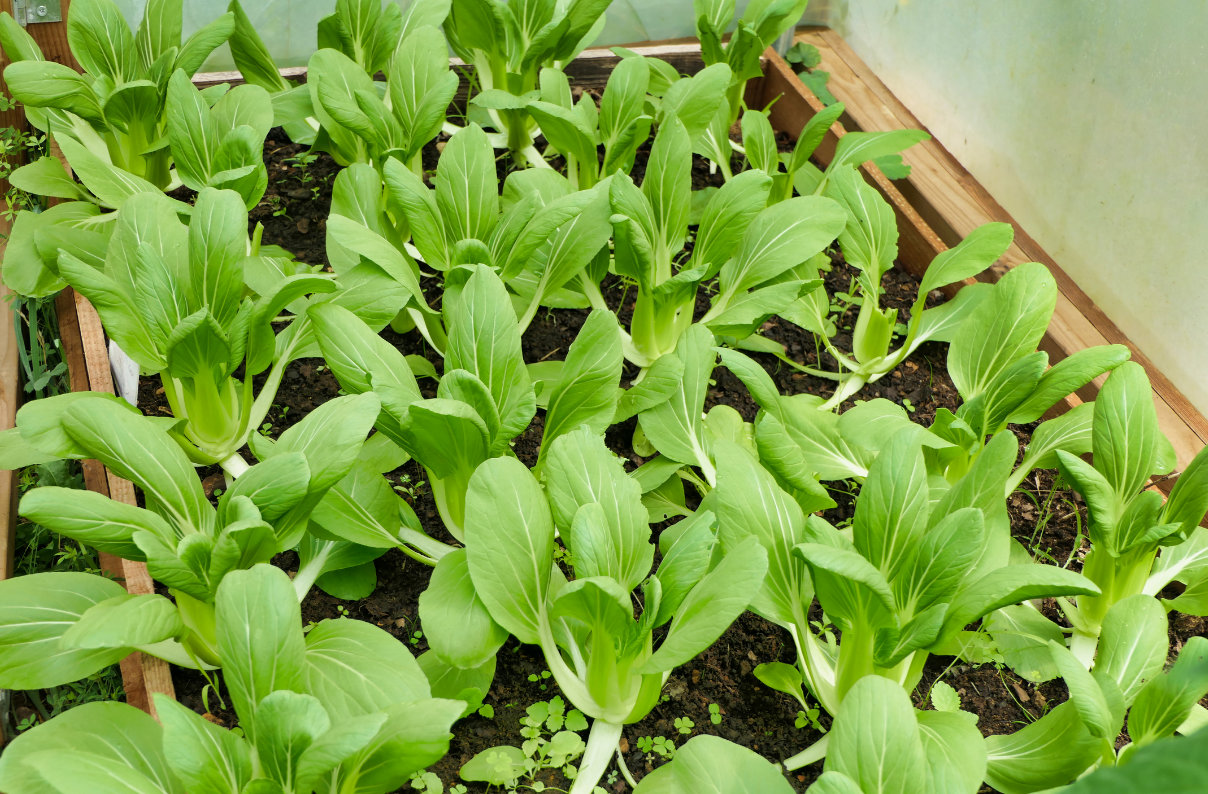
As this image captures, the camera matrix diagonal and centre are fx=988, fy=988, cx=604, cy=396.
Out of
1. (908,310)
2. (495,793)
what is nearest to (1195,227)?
(908,310)

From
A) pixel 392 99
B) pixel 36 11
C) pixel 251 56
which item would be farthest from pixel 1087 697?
pixel 36 11

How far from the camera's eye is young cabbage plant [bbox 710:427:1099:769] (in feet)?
3.91

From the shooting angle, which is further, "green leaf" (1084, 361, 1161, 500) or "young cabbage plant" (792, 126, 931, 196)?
"young cabbage plant" (792, 126, 931, 196)

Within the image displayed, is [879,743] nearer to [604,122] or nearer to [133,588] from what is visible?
[133,588]

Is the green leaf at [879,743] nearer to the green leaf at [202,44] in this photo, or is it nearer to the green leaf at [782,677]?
the green leaf at [782,677]

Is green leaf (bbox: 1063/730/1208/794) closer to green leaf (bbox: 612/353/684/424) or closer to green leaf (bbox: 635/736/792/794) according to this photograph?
green leaf (bbox: 635/736/792/794)

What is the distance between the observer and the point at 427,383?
1.85 meters

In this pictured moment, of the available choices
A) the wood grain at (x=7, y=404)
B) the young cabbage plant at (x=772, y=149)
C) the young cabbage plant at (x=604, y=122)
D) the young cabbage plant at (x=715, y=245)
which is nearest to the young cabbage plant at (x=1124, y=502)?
the young cabbage plant at (x=715, y=245)

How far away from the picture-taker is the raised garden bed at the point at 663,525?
136 centimetres

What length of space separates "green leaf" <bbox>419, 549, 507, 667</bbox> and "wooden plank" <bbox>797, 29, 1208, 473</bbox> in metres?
1.27

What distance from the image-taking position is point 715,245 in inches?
72.4

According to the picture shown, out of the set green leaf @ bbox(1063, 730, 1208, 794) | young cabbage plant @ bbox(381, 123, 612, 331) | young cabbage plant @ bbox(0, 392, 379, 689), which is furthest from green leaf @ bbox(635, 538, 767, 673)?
green leaf @ bbox(1063, 730, 1208, 794)

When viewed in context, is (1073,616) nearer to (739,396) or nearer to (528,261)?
(739,396)

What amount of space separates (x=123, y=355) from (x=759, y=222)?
3.82 ft
